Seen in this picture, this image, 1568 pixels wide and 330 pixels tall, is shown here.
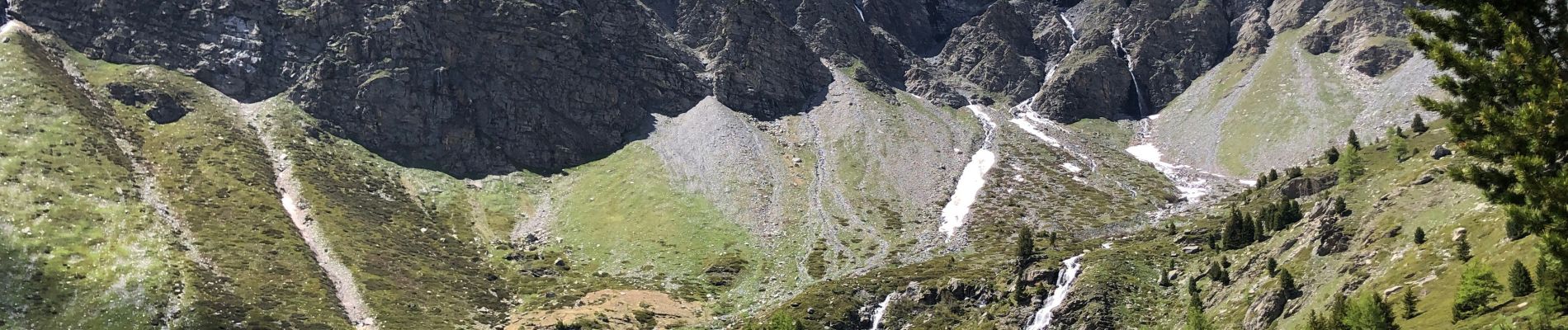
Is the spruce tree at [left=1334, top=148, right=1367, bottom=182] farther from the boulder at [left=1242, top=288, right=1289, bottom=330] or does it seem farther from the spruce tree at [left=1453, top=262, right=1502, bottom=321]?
the spruce tree at [left=1453, top=262, right=1502, bottom=321]

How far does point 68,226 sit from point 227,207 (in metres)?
20.9

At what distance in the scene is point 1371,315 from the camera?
4444cm

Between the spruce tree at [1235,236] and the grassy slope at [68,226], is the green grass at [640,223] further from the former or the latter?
the spruce tree at [1235,236]

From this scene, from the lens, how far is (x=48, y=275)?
312 ft

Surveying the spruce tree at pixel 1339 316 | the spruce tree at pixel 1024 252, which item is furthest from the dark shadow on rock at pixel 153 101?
the spruce tree at pixel 1339 316

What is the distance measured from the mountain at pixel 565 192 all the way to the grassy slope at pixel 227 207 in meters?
0.53

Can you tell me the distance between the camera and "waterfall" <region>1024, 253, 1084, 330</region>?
95.3 m

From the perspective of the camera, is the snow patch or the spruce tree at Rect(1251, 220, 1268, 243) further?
the snow patch

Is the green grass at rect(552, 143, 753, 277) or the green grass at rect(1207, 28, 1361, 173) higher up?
the green grass at rect(1207, 28, 1361, 173)

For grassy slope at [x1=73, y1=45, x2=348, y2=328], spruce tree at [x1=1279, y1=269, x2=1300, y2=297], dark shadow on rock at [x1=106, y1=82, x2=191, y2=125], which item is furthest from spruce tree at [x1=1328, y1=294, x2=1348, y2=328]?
dark shadow on rock at [x1=106, y1=82, x2=191, y2=125]

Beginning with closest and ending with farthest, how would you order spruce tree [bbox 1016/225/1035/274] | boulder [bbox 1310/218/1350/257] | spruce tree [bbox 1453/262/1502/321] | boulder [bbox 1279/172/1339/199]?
spruce tree [bbox 1453/262/1502/321], boulder [bbox 1310/218/1350/257], spruce tree [bbox 1016/225/1035/274], boulder [bbox 1279/172/1339/199]

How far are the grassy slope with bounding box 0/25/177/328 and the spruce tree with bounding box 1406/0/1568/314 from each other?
102254 millimetres

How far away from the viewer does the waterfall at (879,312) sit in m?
110

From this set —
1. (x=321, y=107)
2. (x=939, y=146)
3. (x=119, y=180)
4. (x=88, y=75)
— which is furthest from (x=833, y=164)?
(x=88, y=75)
